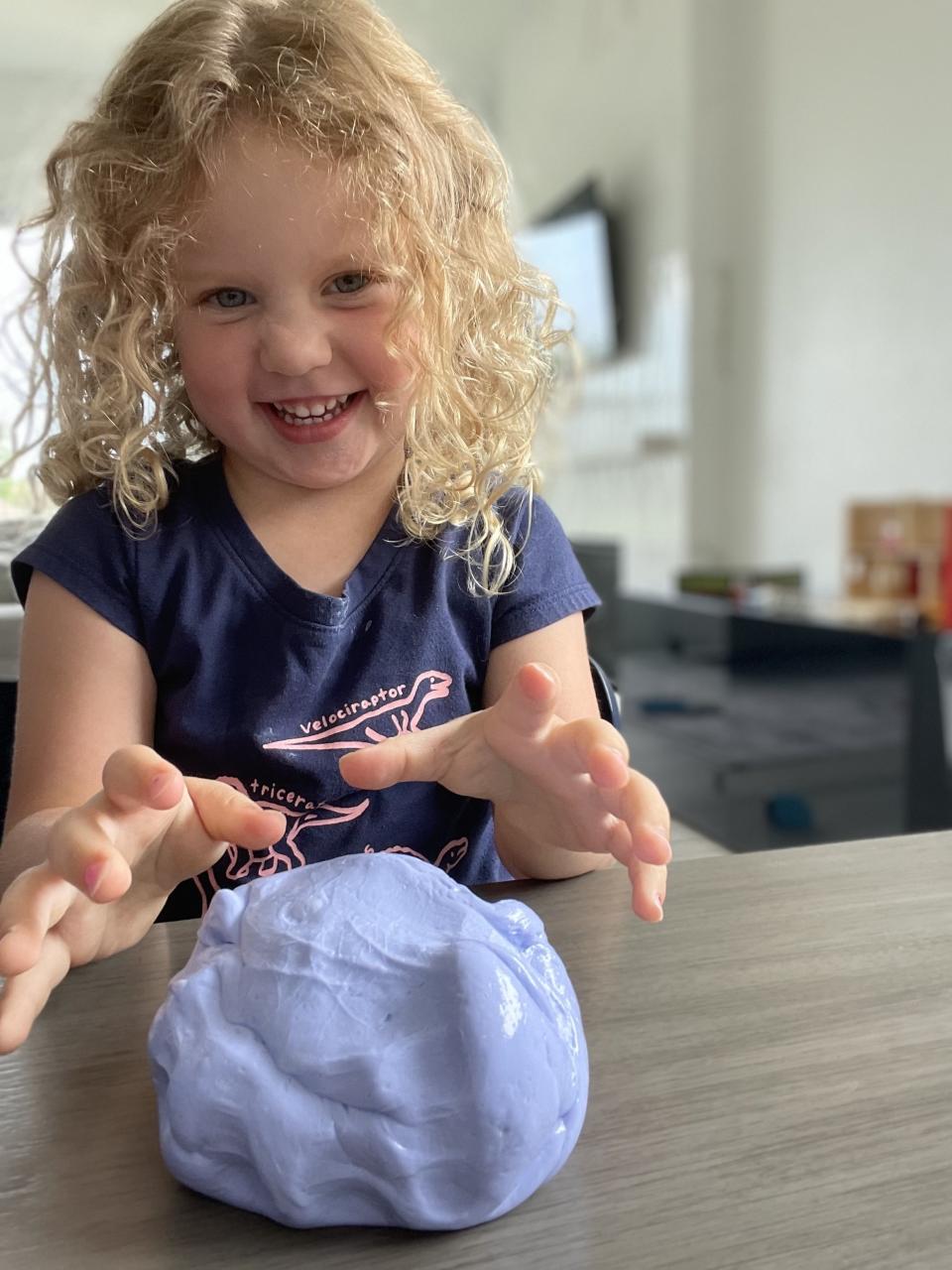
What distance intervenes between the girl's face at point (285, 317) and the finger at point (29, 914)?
1.12ft

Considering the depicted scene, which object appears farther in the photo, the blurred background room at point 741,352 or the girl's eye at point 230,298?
the blurred background room at point 741,352

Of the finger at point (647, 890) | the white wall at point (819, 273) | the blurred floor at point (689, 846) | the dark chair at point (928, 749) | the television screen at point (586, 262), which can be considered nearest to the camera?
the finger at point (647, 890)

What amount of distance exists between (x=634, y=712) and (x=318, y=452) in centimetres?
254

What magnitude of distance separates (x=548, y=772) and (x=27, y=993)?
0.20 metres

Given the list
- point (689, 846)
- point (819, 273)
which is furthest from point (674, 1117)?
point (819, 273)

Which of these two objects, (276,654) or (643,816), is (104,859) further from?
(276,654)

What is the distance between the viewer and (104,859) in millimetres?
350

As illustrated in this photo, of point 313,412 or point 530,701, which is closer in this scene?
point 530,701

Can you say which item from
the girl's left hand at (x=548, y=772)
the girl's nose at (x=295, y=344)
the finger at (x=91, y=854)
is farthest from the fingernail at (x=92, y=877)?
the girl's nose at (x=295, y=344)

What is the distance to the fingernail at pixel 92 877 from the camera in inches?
13.7

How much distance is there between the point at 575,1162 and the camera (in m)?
0.33

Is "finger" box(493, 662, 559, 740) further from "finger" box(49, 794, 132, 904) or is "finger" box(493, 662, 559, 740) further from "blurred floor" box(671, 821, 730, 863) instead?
"blurred floor" box(671, 821, 730, 863)

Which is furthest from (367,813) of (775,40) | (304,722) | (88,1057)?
(775,40)

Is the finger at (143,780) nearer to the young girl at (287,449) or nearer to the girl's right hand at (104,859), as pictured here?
the girl's right hand at (104,859)
